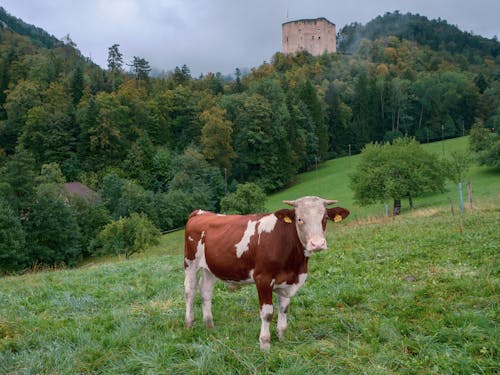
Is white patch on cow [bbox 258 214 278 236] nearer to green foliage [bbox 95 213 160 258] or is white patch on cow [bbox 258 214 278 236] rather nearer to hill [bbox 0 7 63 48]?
green foliage [bbox 95 213 160 258]

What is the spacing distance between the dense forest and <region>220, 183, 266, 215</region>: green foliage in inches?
400

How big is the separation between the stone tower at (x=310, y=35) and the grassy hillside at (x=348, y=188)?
76372 millimetres

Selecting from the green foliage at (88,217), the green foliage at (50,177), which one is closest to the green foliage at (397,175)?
the green foliage at (88,217)

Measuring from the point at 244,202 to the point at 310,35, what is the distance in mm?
111225

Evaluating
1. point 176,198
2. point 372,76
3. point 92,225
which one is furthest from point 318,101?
point 92,225

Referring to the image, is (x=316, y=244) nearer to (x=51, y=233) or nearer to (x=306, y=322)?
(x=306, y=322)

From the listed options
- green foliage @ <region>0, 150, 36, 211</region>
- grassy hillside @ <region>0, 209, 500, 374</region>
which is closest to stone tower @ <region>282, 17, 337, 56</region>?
green foliage @ <region>0, 150, 36, 211</region>

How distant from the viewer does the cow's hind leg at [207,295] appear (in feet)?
21.4

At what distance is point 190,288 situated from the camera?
22.0 ft

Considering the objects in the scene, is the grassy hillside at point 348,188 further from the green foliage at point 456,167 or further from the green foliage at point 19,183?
the green foliage at point 19,183

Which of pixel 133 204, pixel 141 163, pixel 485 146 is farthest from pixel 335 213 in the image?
pixel 141 163

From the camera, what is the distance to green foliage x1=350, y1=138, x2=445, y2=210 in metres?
36.8

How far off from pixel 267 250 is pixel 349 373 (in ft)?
5.80

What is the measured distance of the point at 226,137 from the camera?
6956 centimetres
